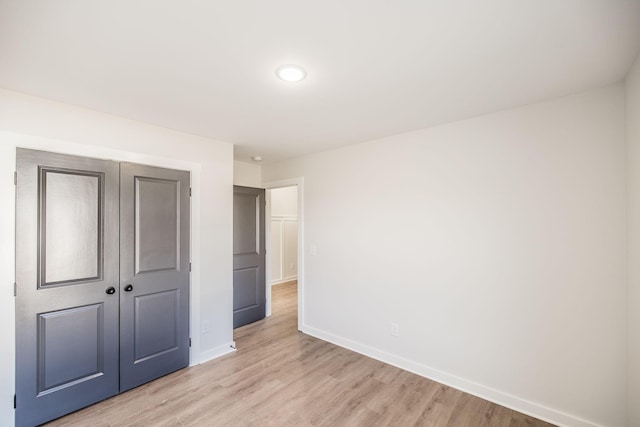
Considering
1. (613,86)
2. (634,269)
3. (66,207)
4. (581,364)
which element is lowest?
(581,364)

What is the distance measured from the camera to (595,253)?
77.0 inches

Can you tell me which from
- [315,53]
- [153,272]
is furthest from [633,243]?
[153,272]

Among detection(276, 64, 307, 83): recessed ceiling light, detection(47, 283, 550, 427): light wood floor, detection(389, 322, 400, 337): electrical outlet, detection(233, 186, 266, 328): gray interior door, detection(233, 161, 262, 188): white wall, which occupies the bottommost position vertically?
detection(47, 283, 550, 427): light wood floor

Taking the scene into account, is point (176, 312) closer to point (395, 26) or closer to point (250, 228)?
point (250, 228)

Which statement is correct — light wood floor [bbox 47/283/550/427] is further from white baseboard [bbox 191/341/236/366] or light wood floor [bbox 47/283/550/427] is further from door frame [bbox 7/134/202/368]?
door frame [bbox 7/134/202/368]

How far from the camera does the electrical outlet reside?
9.71ft

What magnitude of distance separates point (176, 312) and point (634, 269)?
11.8ft

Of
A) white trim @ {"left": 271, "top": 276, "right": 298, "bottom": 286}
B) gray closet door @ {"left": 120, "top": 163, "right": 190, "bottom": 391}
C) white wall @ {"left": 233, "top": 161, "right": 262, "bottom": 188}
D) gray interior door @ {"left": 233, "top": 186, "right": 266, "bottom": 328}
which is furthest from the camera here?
white trim @ {"left": 271, "top": 276, "right": 298, "bottom": 286}

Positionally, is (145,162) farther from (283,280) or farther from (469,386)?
(283,280)

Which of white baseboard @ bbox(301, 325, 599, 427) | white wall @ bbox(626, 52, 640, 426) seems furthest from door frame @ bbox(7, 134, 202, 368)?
white wall @ bbox(626, 52, 640, 426)

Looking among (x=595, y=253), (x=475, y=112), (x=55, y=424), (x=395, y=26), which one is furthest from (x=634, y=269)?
(x=55, y=424)

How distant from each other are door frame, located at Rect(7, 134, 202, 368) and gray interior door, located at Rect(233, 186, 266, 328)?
95 cm

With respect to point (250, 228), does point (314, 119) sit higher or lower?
higher

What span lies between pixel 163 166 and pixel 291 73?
5.68 ft
